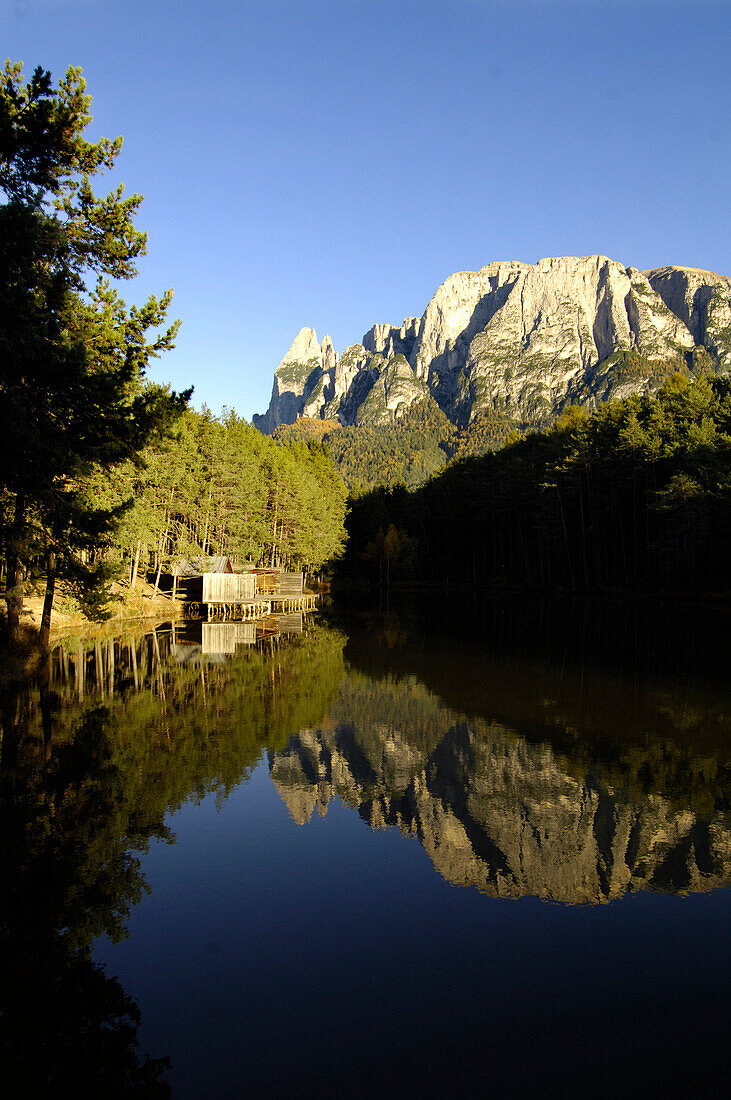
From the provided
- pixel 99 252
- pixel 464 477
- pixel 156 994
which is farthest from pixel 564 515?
pixel 156 994

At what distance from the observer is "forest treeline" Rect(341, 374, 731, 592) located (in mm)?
59688

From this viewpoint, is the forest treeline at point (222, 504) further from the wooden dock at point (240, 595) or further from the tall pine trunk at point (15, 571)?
the tall pine trunk at point (15, 571)

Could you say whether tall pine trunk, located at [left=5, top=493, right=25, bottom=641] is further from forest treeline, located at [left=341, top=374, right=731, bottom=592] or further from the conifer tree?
forest treeline, located at [left=341, top=374, right=731, bottom=592]

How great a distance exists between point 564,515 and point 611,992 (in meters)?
73.9

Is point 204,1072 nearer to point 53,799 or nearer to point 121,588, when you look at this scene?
point 53,799

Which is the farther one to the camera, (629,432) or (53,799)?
(629,432)

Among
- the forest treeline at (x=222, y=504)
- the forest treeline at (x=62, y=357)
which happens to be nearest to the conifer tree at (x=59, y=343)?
the forest treeline at (x=62, y=357)

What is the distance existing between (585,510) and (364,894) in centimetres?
7136

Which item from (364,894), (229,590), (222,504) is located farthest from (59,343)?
(222,504)

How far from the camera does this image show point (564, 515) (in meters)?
77.7

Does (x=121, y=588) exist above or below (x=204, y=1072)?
above

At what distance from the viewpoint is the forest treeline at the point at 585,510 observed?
59.7 metres

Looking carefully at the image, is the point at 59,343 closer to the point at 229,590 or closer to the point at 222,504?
the point at 229,590

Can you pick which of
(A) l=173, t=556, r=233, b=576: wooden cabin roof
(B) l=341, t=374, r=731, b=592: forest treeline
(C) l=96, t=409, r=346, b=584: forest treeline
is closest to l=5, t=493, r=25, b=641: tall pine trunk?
(C) l=96, t=409, r=346, b=584: forest treeline
